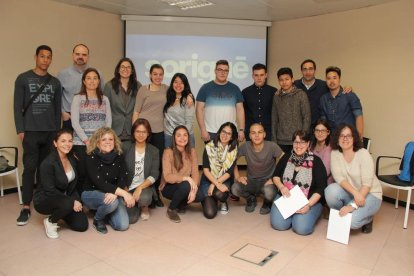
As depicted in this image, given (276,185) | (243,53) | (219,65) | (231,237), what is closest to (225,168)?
(276,185)

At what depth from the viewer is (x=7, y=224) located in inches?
129

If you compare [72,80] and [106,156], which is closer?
[106,156]

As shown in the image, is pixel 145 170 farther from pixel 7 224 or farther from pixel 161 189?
pixel 7 224

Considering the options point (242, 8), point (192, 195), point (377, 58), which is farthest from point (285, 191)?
point (242, 8)

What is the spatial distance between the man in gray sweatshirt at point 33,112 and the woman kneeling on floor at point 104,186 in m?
0.65

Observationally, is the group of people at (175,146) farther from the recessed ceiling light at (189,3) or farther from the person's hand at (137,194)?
the recessed ceiling light at (189,3)

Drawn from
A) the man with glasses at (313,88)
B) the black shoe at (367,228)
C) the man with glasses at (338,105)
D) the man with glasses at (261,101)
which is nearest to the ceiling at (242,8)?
the man with glasses at (313,88)

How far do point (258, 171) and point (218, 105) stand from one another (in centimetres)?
87

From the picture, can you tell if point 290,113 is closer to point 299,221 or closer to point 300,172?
point 300,172

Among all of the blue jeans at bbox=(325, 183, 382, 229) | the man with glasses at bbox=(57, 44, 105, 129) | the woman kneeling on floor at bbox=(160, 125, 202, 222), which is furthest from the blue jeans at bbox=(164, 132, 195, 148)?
the blue jeans at bbox=(325, 183, 382, 229)

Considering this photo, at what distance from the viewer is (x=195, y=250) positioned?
2.80 metres

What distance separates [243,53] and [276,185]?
282cm

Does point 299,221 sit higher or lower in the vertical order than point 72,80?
lower

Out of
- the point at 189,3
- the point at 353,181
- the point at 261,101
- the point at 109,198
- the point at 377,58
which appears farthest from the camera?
the point at 189,3
